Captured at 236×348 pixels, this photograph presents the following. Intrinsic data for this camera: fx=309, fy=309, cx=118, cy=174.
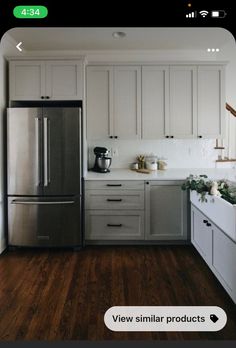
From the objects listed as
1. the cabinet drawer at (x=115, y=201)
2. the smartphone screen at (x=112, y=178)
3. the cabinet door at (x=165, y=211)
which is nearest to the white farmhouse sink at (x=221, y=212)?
the smartphone screen at (x=112, y=178)

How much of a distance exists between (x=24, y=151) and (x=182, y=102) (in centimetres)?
172

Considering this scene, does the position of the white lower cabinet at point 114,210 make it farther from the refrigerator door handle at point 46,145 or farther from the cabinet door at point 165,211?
the refrigerator door handle at point 46,145

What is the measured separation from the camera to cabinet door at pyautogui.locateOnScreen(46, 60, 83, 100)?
9.94ft

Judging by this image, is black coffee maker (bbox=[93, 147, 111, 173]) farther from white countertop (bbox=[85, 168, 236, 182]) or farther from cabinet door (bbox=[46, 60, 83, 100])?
cabinet door (bbox=[46, 60, 83, 100])

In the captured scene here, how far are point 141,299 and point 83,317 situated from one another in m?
0.41

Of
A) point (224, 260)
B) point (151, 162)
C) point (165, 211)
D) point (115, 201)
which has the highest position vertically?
point (151, 162)

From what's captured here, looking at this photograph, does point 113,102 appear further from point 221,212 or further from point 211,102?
point 221,212

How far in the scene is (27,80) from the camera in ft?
9.96

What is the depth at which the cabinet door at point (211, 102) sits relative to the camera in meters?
3.32

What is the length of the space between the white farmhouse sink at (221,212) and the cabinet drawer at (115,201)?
769 millimetres

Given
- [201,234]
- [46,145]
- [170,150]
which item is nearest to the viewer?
[201,234]

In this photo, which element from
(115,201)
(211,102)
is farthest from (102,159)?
(211,102)

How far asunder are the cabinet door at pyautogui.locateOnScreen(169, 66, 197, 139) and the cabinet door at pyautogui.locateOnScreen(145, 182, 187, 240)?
0.66m
